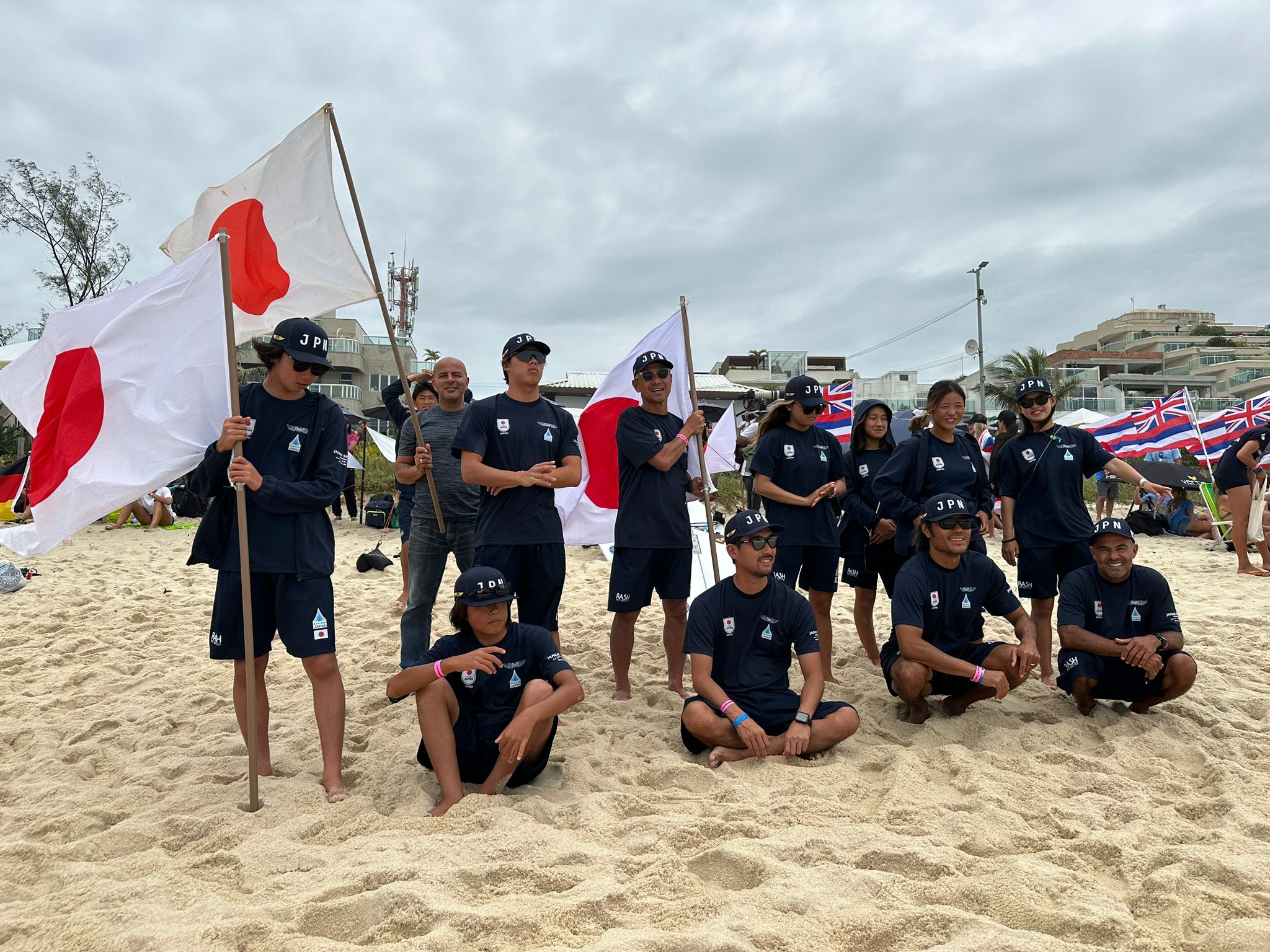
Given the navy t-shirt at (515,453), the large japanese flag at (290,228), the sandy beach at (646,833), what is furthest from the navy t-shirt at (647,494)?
→ the large japanese flag at (290,228)

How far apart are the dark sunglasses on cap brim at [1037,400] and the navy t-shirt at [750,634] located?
2102 mm

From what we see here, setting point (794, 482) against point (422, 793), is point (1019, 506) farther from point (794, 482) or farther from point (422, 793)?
point (422, 793)

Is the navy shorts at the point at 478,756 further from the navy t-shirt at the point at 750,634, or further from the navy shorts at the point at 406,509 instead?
the navy shorts at the point at 406,509

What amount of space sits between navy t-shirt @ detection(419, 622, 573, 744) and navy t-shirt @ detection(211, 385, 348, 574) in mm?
751

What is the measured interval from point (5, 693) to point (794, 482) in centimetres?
487

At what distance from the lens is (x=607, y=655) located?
226 inches

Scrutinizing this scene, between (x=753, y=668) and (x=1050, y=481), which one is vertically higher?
(x=1050, y=481)

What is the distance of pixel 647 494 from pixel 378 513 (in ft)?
31.9

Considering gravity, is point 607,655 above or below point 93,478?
below

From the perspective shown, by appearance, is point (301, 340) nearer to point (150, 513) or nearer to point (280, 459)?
point (280, 459)

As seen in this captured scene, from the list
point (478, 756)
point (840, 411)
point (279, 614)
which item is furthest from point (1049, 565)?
point (840, 411)

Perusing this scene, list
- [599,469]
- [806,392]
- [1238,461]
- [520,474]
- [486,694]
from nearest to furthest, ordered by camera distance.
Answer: [486,694]
[520,474]
[806,392]
[599,469]
[1238,461]

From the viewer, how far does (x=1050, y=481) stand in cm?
478

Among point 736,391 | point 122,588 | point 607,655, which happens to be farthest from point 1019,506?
point 736,391
